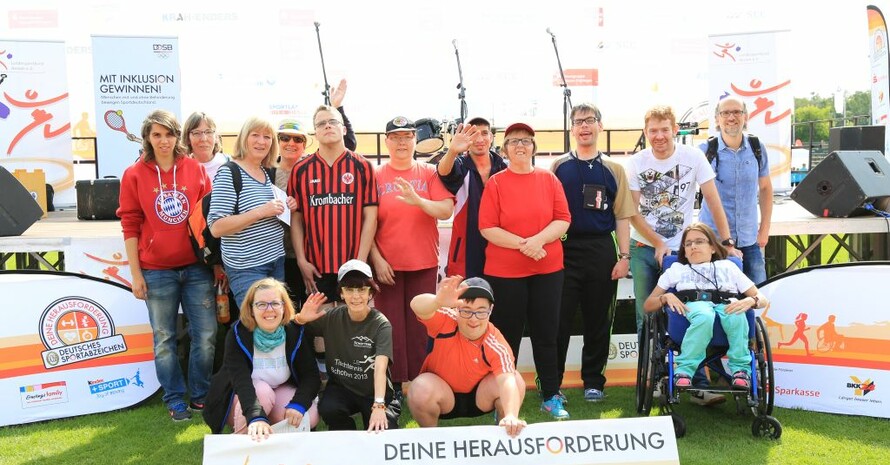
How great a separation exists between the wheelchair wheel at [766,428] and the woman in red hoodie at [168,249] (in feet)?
9.26

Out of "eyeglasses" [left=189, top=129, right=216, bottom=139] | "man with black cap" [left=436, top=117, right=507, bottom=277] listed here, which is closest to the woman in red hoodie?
"eyeglasses" [left=189, top=129, right=216, bottom=139]

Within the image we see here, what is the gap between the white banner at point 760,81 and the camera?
9484 millimetres

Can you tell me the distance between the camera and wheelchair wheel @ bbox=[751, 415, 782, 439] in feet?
11.8

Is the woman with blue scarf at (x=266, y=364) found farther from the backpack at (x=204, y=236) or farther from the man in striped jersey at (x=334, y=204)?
the backpack at (x=204, y=236)

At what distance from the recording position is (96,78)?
8.84 metres

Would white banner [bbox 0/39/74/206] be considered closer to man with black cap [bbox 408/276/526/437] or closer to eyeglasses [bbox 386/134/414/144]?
eyeglasses [bbox 386/134/414/144]

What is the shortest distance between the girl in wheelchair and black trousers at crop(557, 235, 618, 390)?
1.20 feet

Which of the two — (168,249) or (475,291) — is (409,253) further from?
(168,249)

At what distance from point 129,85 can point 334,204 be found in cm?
612

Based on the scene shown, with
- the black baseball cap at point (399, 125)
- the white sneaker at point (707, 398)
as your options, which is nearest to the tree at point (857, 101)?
the white sneaker at point (707, 398)

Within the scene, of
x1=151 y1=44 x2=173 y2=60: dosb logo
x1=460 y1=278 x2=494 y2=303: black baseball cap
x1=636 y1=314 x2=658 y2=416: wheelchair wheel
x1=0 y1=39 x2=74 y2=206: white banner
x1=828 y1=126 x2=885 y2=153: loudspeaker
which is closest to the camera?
x1=460 y1=278 x2=494 y2=303: black baseball cap

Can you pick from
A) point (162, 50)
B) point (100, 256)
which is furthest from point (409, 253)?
point (162, 50)

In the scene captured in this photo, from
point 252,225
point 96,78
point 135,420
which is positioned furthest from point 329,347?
point 96,78

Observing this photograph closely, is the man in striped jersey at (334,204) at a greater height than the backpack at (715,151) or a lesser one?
lesser
